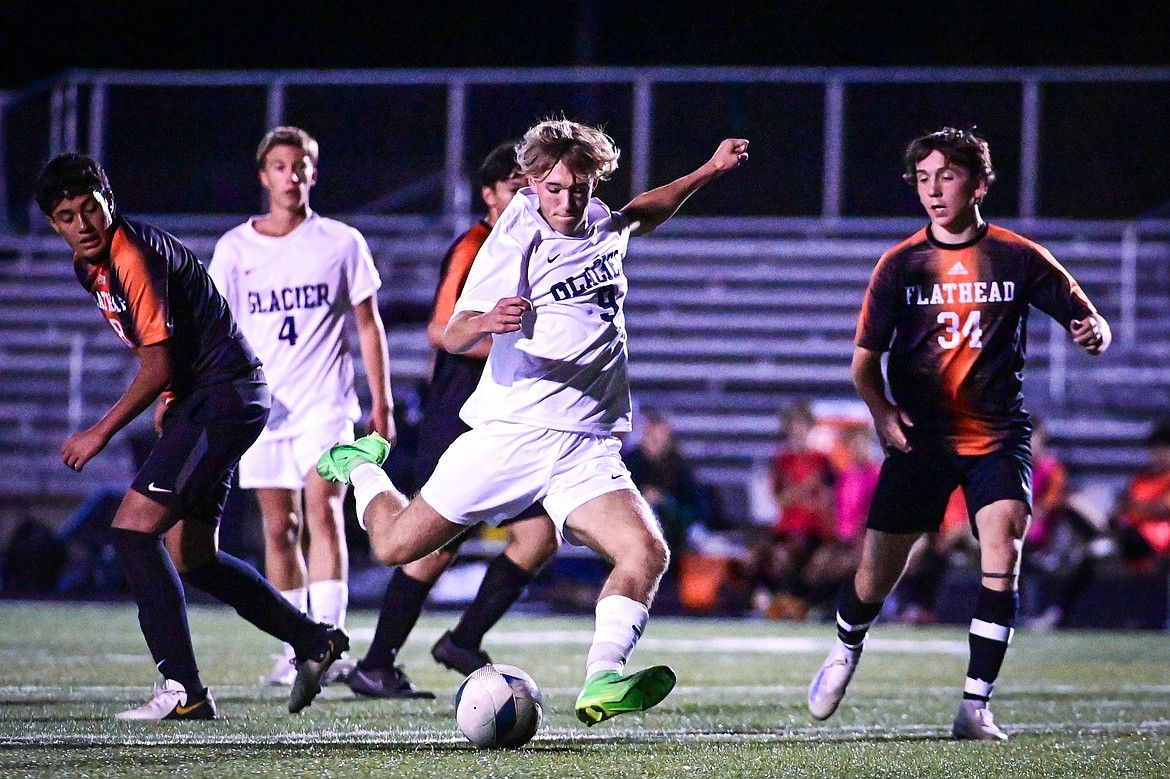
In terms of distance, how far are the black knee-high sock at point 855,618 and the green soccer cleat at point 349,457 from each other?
1763mm

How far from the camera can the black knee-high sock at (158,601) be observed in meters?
5.59

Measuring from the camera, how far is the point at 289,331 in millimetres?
7137

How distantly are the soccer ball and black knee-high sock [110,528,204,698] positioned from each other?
1086 millimetres

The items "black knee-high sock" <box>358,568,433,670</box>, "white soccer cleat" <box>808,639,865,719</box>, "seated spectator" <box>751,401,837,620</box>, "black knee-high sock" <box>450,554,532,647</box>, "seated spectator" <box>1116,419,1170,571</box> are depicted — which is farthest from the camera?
"seated spectator" <box>751,401,837,620</box>

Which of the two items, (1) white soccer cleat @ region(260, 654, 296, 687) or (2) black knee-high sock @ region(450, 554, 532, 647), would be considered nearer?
(2) black knee-high sock @ region(450, 554, 532, 647)

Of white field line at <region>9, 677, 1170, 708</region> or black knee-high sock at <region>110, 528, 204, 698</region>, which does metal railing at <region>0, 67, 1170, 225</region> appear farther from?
black knee-high sock at <region>110, 528, 204, 698</region>

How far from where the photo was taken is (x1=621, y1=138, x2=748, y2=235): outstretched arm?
5.56 m

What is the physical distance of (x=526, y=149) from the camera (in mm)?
5145

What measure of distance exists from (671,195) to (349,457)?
1.41 meters

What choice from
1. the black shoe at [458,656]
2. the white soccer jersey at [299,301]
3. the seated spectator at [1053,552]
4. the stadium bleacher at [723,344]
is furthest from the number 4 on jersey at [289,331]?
the stadium bleacher at [723,344]

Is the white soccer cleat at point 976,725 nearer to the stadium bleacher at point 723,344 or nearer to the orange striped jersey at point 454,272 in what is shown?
the orange striped jersey at point 454,272

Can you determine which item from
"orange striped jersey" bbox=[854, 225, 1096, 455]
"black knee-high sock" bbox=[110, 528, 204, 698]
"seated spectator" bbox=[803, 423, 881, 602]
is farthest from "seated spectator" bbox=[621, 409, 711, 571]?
"black knee-high sock" bbox=[110, 528, 204, 698]

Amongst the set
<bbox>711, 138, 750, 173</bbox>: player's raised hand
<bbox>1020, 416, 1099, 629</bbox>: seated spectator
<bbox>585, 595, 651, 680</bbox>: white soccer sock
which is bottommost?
<bbox>1020, 416, 1099, 629</bbox>: seated spectator

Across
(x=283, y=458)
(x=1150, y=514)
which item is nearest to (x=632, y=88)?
(x=1150, y=514)
